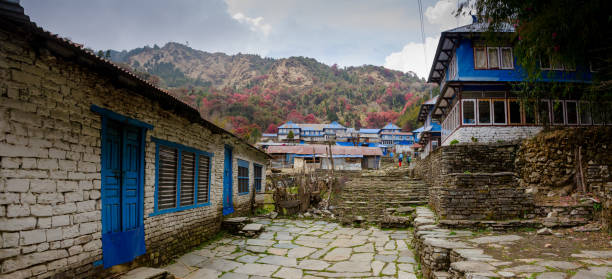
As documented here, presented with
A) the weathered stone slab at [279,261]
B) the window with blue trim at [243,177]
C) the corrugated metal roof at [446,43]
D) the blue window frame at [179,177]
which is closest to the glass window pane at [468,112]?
the corrugated metal roof at [446,43]

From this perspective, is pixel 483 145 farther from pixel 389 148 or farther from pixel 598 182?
pixel 389 148

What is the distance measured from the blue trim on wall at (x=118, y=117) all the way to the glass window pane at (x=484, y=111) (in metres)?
13.0

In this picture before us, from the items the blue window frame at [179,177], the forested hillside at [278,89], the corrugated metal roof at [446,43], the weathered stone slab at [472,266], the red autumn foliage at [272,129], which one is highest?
the forested hillside at [278,89]

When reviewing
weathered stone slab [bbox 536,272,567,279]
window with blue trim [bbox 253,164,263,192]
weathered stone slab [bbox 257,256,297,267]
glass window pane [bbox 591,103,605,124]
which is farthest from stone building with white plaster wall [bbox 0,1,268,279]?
glass window pane [bbox 591,103,605,124]

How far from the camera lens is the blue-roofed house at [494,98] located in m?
13.2

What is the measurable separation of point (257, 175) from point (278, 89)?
82.6 metres

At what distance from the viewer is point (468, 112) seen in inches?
540

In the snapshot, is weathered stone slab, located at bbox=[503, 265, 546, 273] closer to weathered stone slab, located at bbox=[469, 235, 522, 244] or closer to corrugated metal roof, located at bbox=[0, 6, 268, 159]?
weathered stone slab, located at bbox=[469, 235, 522, 244]

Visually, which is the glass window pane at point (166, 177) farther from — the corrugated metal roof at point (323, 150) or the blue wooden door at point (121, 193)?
the corrugated metal roof at point (323, 150)

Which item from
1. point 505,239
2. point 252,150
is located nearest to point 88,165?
point 505,239

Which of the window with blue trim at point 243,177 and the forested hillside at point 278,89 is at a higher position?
the forested hillside at point 278,89

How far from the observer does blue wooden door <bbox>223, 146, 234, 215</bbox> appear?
378 inches

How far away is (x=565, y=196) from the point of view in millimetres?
9398

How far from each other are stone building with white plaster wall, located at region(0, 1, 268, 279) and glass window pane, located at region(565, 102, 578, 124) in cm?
1562
